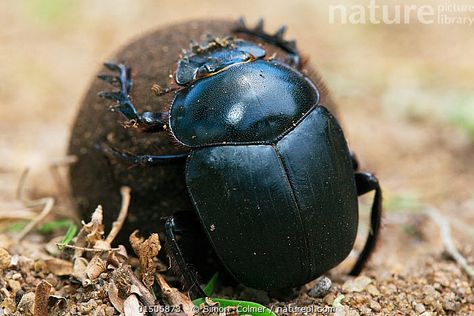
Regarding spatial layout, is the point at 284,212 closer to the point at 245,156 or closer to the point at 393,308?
the point at 245,156

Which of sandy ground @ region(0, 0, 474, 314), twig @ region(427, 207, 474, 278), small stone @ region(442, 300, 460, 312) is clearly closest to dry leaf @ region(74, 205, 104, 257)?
sandy ground @ region(0, 0, 474, 314)

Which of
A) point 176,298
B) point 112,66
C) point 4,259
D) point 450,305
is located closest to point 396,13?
point 112,66

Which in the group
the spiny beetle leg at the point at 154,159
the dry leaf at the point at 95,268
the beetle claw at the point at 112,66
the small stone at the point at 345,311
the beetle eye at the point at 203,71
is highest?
the beetle eye at the point at 203,71

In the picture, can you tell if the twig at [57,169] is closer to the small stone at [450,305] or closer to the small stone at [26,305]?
the small stone at [26,305]

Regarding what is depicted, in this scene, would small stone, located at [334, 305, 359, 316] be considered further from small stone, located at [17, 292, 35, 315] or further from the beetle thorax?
small stone, located at [17, 292, 35, 315]

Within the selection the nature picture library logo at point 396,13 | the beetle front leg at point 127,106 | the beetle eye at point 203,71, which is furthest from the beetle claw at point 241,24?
the nature picture library logo at point 396,13

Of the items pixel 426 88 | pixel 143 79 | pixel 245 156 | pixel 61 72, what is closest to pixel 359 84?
pixel 426 88
